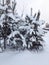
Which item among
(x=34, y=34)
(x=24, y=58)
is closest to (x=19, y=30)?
(x=34, y=34)

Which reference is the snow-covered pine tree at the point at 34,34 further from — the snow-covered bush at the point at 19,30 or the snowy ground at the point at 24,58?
the snowy ground at the point at 24,58

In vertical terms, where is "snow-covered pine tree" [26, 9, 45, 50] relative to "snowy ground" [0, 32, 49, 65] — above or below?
above

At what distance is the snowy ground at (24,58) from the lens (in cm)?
351

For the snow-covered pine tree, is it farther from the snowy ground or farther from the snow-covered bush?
the snowy ground

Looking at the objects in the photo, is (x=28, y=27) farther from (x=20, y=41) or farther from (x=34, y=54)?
(x=34, y=54)

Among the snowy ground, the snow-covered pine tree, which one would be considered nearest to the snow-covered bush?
the snow-covered pine tree

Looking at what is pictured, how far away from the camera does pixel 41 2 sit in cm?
1139

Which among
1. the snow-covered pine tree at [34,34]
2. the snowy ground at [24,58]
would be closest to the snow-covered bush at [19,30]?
the snow-covered pine tree at [34,34]

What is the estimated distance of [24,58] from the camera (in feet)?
12.2

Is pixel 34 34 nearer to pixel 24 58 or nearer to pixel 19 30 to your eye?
pixel 19 30

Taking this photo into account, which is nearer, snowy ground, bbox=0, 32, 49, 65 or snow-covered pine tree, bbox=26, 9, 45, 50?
snowy ground, bbox=0, 32, 49, 65

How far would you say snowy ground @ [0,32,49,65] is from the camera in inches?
138

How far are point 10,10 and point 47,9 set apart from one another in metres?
8.11

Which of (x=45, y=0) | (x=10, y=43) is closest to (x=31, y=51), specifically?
(x=10, y=43)
